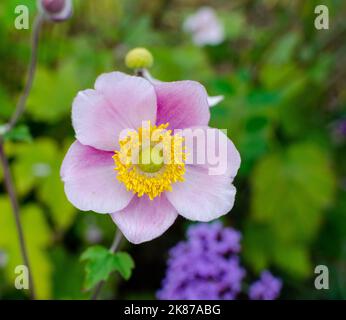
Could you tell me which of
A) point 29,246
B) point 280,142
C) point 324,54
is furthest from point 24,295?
point 324,54

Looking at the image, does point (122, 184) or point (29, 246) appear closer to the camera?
point (122, 184)

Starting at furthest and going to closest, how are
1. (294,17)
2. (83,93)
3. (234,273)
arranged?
(294,17) < (234,273) < (83,93)

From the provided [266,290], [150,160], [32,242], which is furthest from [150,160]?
[32,242]

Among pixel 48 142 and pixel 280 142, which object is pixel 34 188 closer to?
pixel 48 142

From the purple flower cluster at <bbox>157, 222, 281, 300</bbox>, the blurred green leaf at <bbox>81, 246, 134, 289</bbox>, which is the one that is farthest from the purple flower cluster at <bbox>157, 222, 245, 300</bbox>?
the blurred green leaf at <bbox>81, 246, 134, 289</bbox>

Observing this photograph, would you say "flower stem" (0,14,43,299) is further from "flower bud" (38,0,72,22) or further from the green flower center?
the green flower center

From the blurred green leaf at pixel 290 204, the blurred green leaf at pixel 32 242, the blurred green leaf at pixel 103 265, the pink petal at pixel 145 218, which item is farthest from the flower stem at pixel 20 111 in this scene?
the blurred green leaf at pixel 290 204

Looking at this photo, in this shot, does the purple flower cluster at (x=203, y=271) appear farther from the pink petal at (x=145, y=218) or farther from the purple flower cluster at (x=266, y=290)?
the pink petal at (x=145, y=218)
